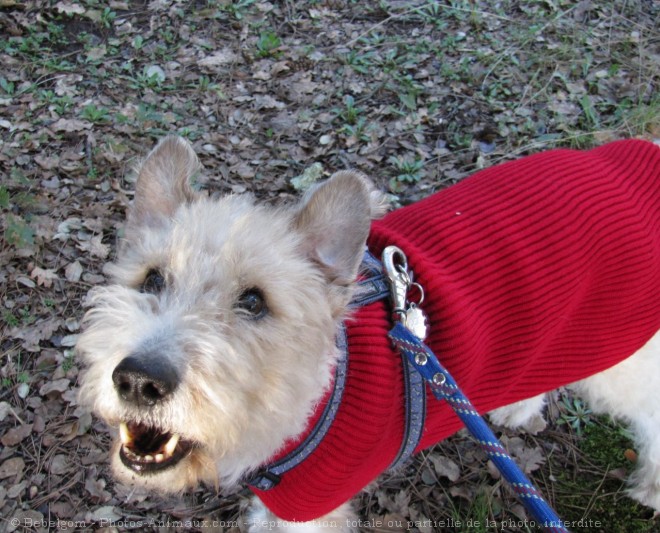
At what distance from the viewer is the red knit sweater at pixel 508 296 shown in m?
2.30

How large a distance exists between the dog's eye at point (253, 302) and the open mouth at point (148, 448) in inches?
21.6

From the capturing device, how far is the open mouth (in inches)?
77.1

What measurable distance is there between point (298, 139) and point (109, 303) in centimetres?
346

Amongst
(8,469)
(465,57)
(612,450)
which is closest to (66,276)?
(8,469)

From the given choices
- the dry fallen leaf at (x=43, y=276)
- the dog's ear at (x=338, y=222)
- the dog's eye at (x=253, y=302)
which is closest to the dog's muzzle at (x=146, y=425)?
the dog's eye at (x=253, y=302)

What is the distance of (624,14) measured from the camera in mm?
6500

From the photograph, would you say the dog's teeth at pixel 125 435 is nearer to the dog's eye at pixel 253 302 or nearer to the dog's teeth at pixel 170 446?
the dog's teeth at pixel 170 446

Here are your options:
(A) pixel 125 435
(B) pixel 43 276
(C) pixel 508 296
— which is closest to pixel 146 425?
(A) pixel 125 435

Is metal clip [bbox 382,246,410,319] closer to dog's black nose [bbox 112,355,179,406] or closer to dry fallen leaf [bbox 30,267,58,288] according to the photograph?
dog's black nose [bbox 112,355,179,406]

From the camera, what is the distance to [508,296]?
2.45 meters

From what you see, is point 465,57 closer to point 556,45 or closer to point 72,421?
point 556,45

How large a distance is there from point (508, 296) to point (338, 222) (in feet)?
2.86

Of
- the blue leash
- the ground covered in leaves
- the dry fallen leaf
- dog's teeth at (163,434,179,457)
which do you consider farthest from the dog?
→ the dry fallen leaf

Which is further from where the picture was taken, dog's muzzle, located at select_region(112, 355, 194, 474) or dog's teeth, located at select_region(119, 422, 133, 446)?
dog's teeth, located at select_region(119, 422, 133, 446)
